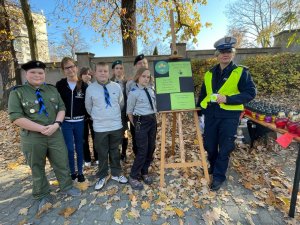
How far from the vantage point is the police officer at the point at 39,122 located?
2.81 meters

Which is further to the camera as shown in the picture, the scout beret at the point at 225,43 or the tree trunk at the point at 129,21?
the tree trunk at the point at 129,21

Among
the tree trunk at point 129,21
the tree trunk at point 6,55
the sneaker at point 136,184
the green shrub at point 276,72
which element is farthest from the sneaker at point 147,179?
the tree trunk at point 6,55

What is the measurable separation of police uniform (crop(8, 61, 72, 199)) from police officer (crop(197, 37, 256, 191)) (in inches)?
89.5

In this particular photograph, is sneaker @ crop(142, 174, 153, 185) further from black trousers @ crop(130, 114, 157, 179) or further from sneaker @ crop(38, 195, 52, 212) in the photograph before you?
sneaker @ crop(38, 195, 52, 212)

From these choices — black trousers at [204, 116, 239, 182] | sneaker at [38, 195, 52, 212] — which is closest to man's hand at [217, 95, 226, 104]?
black trousers at [204, 116, 239, 182]

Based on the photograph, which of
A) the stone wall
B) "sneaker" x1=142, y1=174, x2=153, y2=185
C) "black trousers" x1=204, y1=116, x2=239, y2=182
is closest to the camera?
"black trousers" x1=204, y1=116, x2=239, y2=182

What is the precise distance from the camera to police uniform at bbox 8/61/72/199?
111 inches

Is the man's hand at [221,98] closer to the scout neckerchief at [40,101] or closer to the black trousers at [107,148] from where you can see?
the black trousers at [107,148]

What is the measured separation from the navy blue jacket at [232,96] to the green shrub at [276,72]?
530 cm

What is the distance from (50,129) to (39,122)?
18 centimetres

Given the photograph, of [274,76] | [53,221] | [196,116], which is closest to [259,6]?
[274,76]

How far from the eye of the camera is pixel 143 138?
3381 mm

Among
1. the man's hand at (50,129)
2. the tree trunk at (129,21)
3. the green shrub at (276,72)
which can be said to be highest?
the tree trunk at (129,21)

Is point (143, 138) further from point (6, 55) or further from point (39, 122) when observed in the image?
point (6, 55)
